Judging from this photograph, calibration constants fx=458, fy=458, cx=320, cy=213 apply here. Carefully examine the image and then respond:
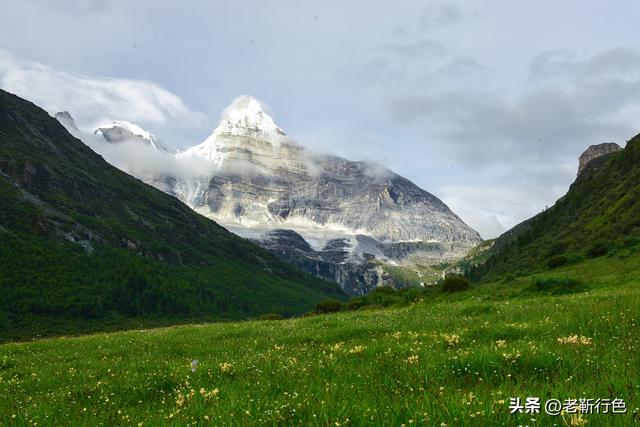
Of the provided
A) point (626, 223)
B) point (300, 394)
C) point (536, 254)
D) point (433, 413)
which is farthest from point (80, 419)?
point (536, 254)

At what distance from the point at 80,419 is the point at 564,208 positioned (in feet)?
528

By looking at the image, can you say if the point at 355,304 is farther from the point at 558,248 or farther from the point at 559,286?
the point at 558,248

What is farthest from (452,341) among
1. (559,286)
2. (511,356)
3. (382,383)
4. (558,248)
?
(558,248)

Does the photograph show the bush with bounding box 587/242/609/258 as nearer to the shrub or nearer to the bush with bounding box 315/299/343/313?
the shrub

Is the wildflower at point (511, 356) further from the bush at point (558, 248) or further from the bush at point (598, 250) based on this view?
the bush at point (558, 248)

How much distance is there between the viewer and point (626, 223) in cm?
8125

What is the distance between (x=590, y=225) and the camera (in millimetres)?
101500

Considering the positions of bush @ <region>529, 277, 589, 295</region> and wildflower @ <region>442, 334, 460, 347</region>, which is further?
bush @ <region>529, 277, 589, 295</region>

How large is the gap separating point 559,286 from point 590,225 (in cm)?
8039

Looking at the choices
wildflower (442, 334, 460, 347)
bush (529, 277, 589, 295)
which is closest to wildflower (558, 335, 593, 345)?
wildflower (442, 334, 460, 347)

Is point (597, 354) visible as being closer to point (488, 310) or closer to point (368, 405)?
point (368, 405)

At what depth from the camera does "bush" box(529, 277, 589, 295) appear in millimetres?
32375

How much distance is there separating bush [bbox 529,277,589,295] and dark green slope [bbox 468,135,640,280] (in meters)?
21.9

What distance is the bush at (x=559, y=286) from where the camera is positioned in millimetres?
32375
